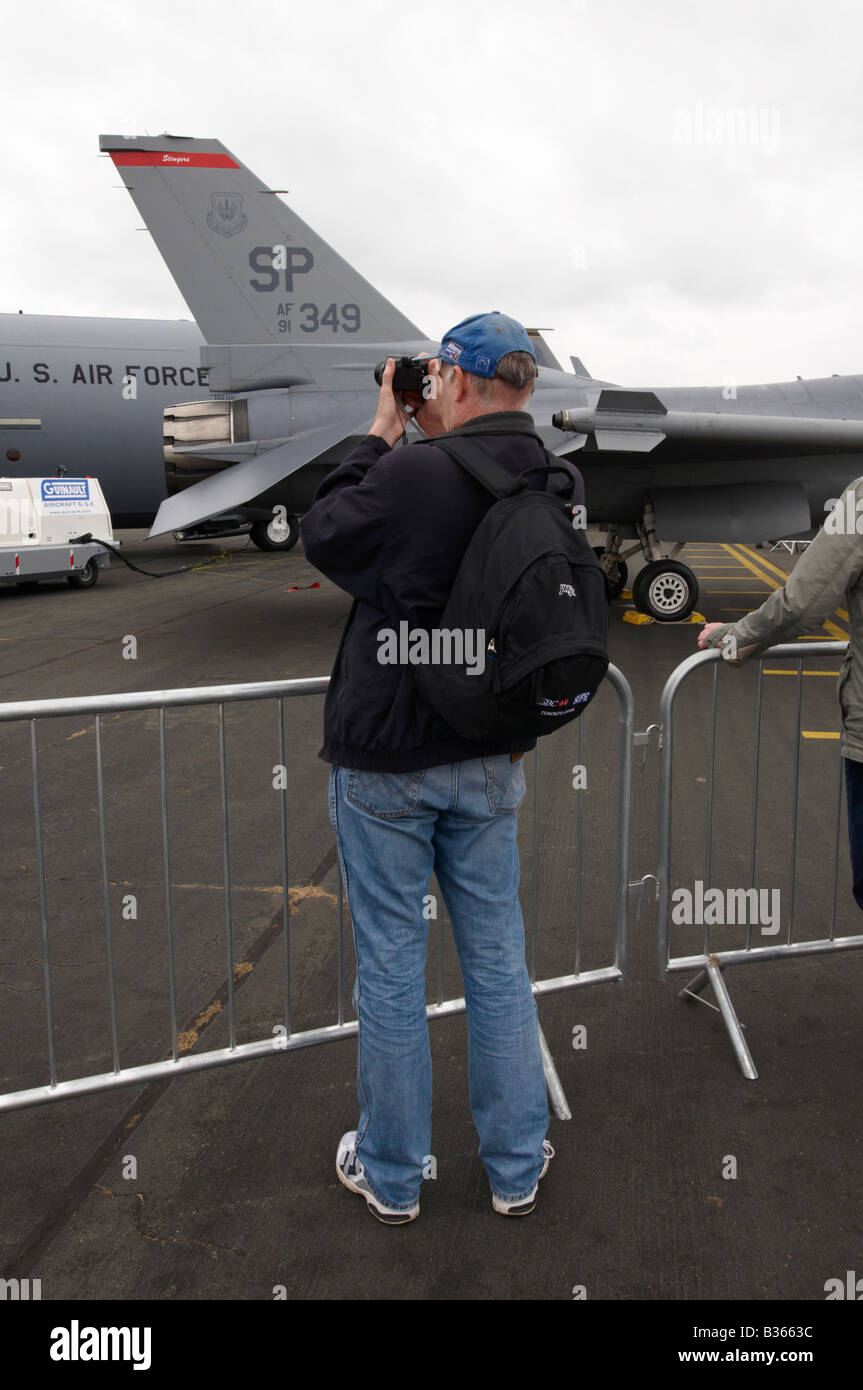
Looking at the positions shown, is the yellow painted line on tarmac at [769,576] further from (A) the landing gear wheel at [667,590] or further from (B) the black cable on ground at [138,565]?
(B) the black cable on ground at [138,565]

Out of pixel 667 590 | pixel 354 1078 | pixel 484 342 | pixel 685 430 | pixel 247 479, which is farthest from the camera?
pixel 667 590

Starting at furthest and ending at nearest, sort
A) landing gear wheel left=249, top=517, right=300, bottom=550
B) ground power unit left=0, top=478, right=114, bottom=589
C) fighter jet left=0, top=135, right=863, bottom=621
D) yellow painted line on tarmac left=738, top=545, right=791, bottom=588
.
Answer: landing gear wheel left=249, top=517, right=300, bottom=550 → yellow painted line on tarmac left=738, top=545, right=791, bottom=588 → ground power unit left=0, top=478, right=114, bottom=589 → fighter jet left=0, top=135, right=863, bottom=621

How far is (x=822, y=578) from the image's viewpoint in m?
2.71

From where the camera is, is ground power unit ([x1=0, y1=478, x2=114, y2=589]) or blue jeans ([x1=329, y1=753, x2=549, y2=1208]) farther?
ground power unit ([x1=0, y1=478, x2=114, y2=589])

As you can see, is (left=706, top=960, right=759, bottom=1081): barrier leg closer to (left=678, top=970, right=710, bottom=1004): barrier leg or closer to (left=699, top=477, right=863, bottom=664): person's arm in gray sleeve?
(left=678, top=970, right=710, bottom=1004): barrier leg

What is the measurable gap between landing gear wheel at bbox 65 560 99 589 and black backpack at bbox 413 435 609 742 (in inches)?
574

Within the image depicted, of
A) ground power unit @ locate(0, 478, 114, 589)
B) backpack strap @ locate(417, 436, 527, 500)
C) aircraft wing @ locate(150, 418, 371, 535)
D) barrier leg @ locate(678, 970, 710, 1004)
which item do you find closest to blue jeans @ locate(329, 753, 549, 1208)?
backpack strap @ locate(417, 436, 527, 500)

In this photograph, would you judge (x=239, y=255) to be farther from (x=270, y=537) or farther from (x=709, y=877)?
(x=270, y=537)

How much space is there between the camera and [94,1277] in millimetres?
2338

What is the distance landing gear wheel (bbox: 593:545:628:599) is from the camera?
42.9 feet

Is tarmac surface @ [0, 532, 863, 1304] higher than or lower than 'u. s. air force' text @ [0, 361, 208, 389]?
lower

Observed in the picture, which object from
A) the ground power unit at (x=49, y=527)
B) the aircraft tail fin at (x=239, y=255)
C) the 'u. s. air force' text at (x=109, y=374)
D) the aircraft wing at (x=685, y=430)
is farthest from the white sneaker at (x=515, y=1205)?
the 'u. s. air force' text at (x=109, y=374)

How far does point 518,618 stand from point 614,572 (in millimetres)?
11709

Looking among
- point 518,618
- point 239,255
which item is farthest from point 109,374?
point 518,618
